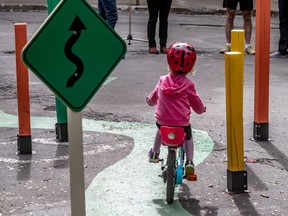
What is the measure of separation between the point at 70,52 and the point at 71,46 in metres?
0.03

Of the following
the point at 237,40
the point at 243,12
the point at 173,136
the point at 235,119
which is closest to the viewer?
the point at 173,136

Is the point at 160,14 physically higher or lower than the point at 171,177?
higher

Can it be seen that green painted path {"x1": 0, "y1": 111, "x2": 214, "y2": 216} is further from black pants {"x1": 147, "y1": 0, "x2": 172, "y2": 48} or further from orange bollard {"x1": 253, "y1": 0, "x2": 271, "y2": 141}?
black pants {"x1": 147, "y1": 0, "x2": 172, "y2": 48}

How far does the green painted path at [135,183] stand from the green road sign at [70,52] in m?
1.59

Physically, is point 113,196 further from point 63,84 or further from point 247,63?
point 247,63

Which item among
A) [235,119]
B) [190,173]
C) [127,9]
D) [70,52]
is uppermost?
[70,52]

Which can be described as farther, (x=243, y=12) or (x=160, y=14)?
(x=160, y=14)

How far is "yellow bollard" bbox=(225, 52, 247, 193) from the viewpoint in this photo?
20.6ft

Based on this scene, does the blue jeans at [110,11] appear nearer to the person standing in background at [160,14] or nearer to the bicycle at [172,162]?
the person standing in background at [160,14]

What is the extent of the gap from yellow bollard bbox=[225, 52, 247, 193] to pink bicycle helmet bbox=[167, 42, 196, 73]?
277 millimetres

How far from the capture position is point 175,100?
6301 millimetres

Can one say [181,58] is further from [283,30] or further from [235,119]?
[283,30]

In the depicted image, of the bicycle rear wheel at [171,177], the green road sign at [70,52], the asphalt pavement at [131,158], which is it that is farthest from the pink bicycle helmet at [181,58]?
the green road sign at [70,52]

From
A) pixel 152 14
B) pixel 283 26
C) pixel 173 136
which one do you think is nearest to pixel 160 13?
pixel 152 14
